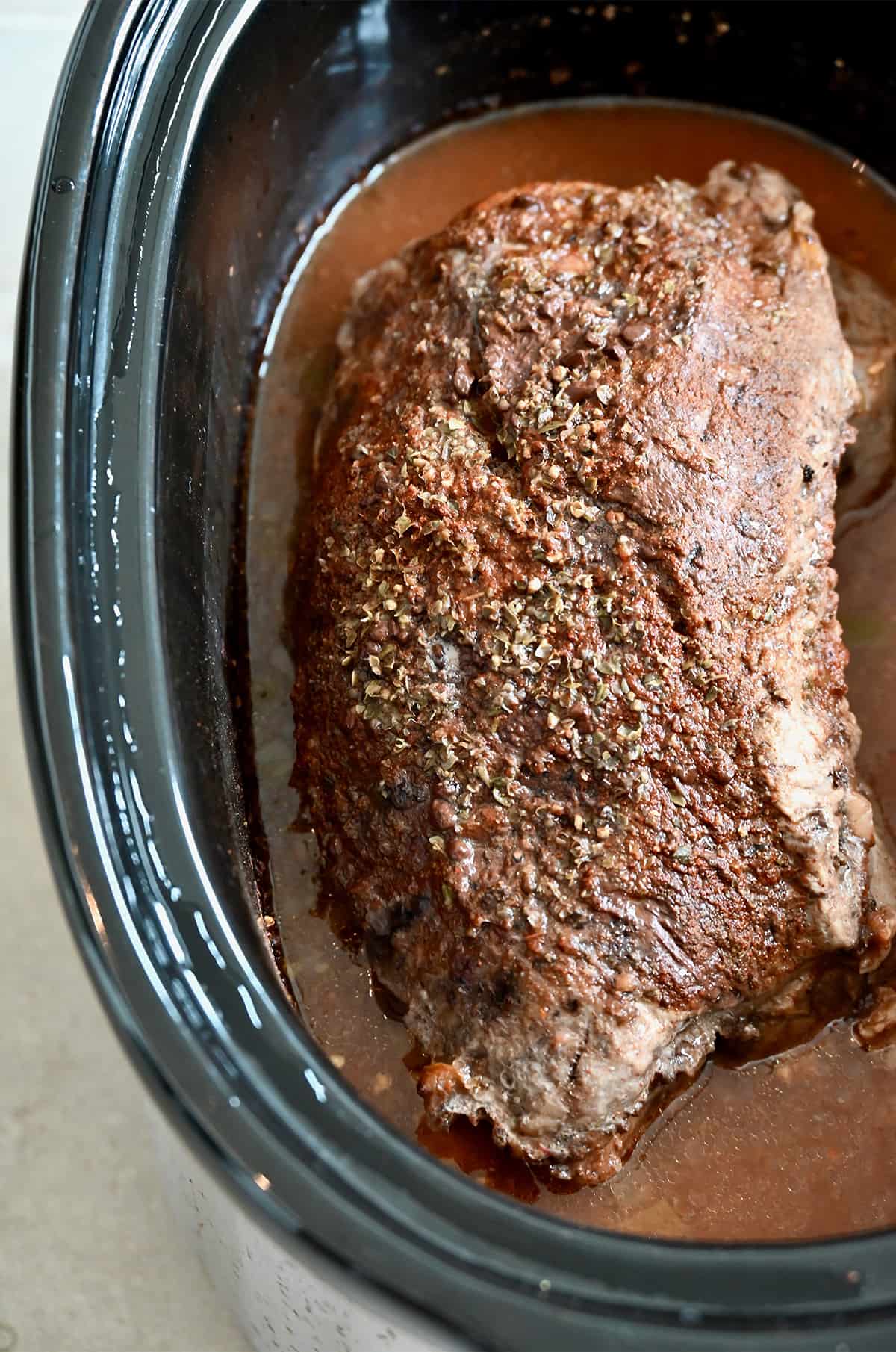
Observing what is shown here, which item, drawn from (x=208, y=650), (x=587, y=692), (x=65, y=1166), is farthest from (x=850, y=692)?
(x=65, y=1166)

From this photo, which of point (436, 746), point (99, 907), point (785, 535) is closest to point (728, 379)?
point (785, 535)

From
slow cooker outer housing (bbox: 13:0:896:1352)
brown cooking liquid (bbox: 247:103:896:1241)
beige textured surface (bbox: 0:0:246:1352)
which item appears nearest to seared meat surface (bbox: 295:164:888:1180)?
brown cooking liquid (bbox: 247:103:896:1241)

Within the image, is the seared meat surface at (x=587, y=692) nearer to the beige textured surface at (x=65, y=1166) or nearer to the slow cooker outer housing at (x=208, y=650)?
the slow cooker outer housing at (x=208, y=650)

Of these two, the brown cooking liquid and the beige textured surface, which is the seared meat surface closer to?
the brown cooking liquid

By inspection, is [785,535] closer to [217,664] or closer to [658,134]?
[217,664]

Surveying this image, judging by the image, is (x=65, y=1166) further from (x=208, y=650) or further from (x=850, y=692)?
(x=850, y=692)
